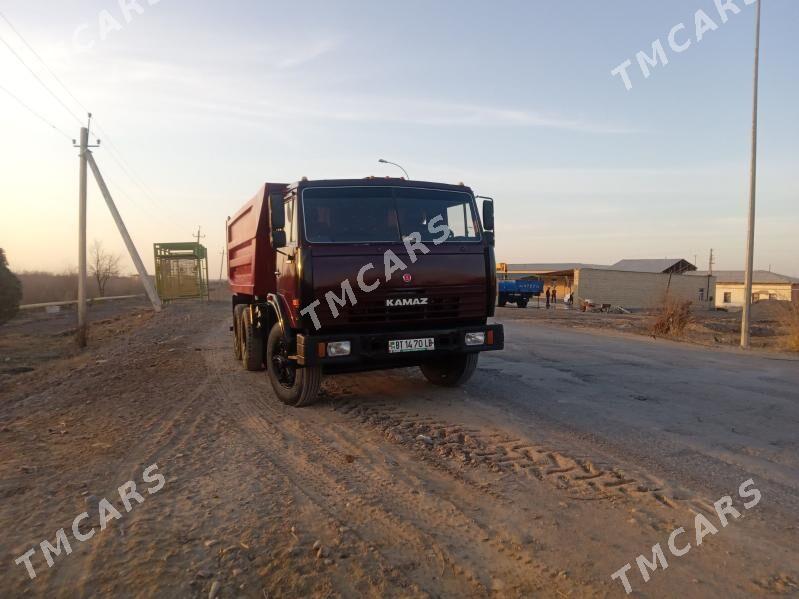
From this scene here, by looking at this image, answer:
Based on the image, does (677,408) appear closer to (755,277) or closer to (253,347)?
(253,347)

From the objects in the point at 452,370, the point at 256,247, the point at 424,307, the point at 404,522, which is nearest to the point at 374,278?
the point at 424,307

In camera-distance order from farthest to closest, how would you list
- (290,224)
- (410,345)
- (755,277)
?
(755,277)
(290,224)
(410,345)

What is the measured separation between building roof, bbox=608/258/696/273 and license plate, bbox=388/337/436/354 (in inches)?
2331

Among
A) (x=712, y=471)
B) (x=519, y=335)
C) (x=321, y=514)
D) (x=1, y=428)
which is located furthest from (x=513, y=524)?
(x=519, y=335)

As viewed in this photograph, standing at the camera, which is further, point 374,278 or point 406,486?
point 374,278

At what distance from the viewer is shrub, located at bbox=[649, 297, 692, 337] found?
16.8 m

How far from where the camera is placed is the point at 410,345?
232 inches

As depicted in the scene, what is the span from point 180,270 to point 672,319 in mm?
23826

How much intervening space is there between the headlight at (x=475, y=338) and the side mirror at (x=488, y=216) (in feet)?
4.34

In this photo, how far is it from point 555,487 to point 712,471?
138cm

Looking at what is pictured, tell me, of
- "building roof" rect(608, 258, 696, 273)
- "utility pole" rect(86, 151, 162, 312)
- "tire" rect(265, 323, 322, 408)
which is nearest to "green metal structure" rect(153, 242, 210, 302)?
"utility pole" rect(86, 151, 162, 312)

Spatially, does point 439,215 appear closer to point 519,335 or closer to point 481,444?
point 481,444

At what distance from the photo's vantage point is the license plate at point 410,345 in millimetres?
5832

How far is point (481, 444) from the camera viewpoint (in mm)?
4812
